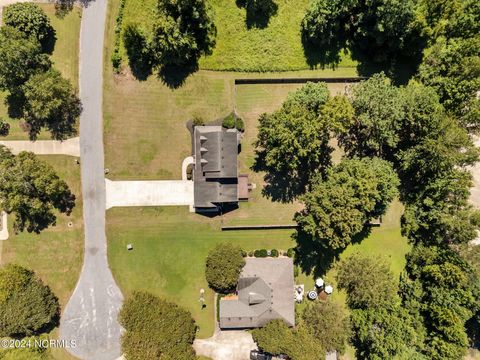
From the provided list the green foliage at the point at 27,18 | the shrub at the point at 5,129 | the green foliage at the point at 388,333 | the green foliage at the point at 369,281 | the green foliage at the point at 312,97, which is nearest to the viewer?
the green foliage at the point at 388,333

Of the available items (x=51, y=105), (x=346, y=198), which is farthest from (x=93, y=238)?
(x=346, y=198)

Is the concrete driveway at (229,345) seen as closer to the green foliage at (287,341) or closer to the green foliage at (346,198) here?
the green foliage at (287,341)

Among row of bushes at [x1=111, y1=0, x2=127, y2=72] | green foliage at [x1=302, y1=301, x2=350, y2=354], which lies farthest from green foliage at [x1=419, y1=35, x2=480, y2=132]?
row of bushes at [x1=111, y1=0, x2=127, y2=72]

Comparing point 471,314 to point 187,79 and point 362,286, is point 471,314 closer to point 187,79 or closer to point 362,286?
point 362,286

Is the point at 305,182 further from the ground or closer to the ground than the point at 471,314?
further from the ground

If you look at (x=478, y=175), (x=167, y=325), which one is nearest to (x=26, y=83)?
(x=167, y=325)

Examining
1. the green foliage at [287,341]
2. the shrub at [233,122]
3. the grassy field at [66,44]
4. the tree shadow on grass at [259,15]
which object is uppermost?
the tree shadow on grass at [259,15]

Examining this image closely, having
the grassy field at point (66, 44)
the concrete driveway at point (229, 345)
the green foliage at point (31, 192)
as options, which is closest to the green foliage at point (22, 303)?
the green foliage at point (31, 192)

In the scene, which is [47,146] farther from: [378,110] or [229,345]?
[378,110]
